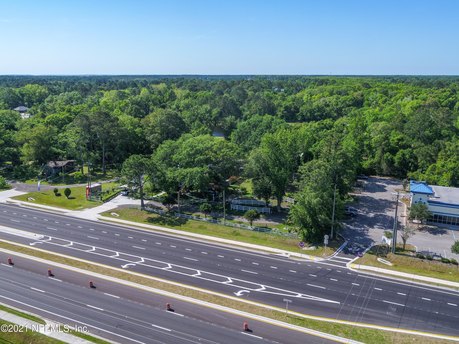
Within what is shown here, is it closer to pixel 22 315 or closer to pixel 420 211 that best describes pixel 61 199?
pixel 22 315

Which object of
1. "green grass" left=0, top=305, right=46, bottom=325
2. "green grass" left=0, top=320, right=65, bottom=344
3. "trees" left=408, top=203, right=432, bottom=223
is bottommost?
"green grass" left=0, top=305, right=46, bottom=325

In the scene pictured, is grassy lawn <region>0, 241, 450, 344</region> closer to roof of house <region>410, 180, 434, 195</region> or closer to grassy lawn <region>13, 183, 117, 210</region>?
grassy lawn <region>13, 183, 117, 210</region>

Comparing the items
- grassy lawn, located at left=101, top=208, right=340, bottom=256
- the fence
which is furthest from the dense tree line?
the fence

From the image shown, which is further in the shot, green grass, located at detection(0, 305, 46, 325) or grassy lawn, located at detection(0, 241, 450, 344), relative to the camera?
green grass, located at detection(0, 305, 46, 325)

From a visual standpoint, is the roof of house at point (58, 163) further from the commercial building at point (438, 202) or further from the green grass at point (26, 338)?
the commercial building at point (438, 202)

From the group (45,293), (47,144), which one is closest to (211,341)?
(45,293)

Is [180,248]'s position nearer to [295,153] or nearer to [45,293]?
[45,293]
